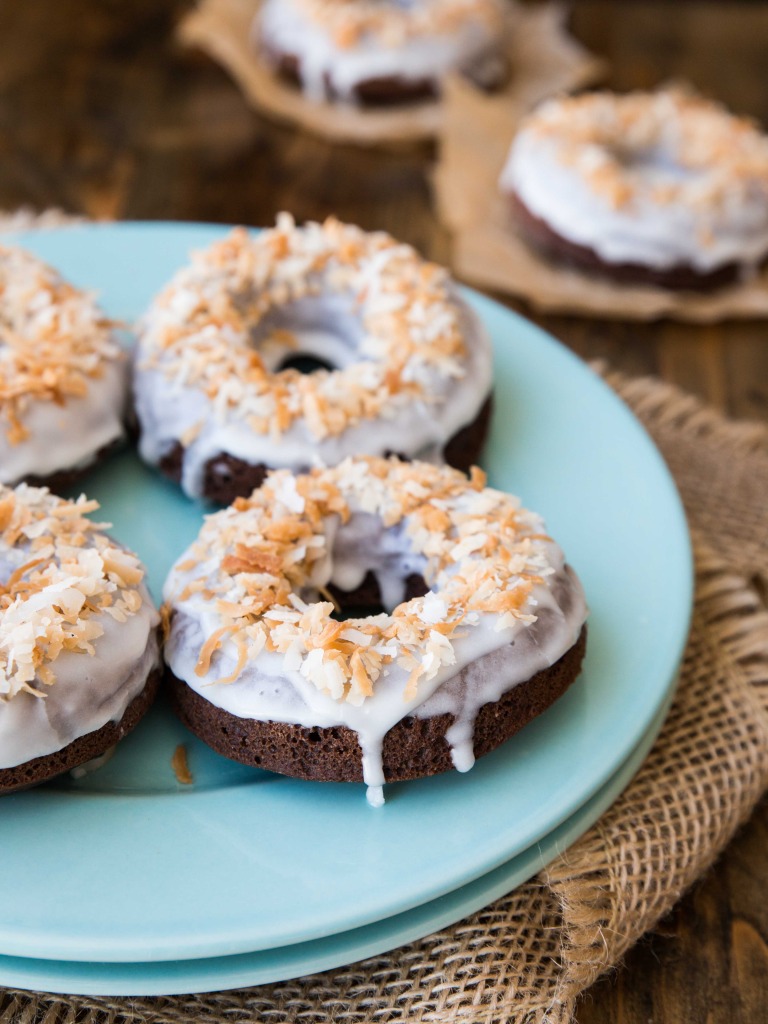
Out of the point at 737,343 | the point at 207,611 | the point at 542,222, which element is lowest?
the point at 737,343

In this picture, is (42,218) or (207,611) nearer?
(207,611)

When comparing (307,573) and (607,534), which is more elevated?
(307,573)

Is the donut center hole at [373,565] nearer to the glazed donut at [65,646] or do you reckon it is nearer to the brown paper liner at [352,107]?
the glazed donut at [65,646]

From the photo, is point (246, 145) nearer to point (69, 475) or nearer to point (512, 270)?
point (512, 270)

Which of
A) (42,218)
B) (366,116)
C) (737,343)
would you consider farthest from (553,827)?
(366,116)

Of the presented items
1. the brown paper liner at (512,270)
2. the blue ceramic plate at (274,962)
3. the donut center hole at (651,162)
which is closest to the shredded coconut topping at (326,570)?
the blue ceramic plate at (274,962)

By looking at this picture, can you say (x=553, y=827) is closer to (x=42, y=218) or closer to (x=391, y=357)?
(x=391, y=357)

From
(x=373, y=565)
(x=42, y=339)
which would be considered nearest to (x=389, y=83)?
(x=42, y=339)

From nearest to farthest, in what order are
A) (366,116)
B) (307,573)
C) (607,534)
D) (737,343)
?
(307,573), (607,534), (737,343), (366,116)

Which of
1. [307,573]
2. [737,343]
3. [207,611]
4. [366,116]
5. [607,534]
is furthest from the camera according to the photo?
[366,116]
